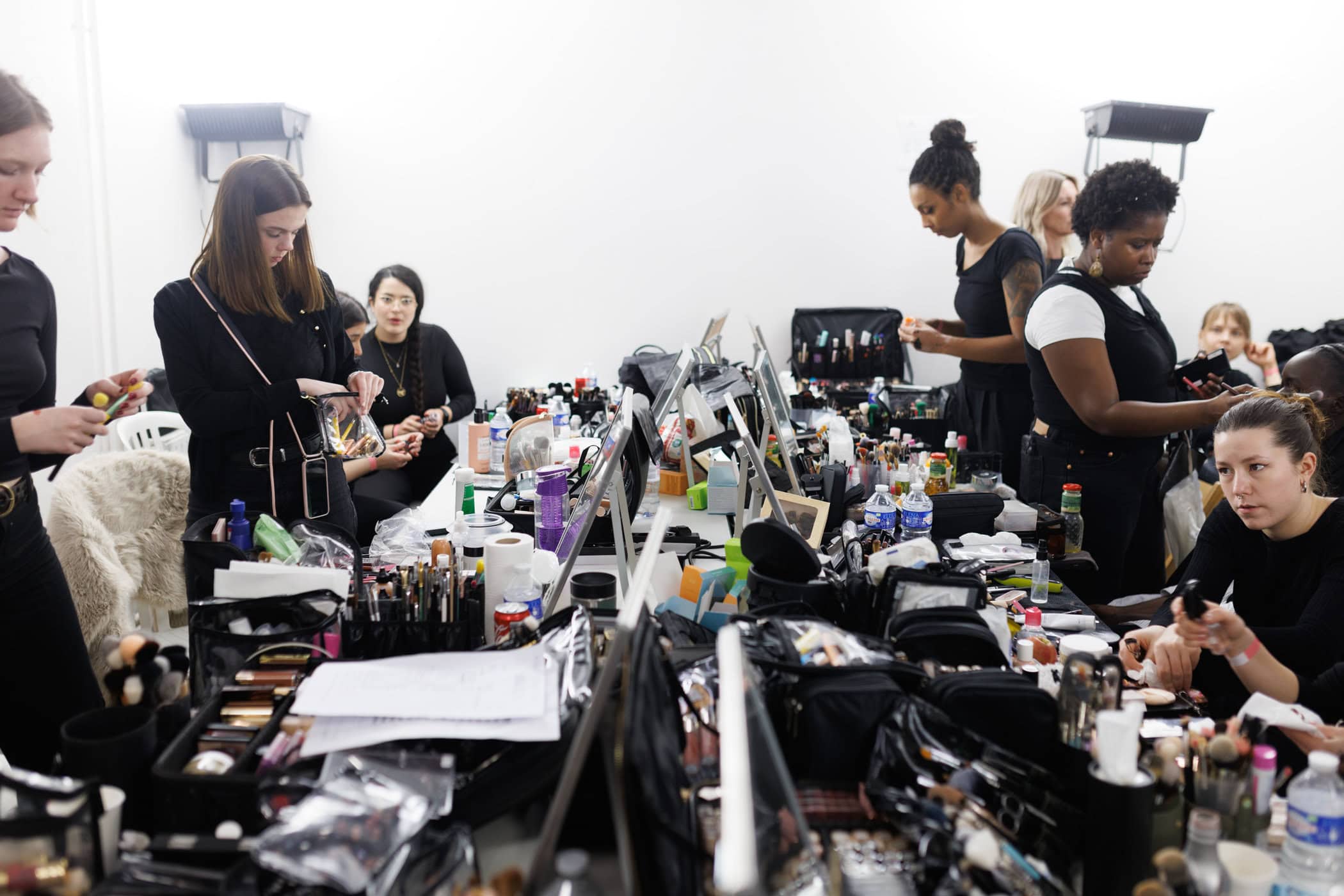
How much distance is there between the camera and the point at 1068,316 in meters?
2.44

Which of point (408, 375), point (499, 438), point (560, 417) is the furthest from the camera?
point (408, 375)

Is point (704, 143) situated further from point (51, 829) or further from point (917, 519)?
point (51, 829)

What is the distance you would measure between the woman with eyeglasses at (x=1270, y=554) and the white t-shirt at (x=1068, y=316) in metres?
0.54

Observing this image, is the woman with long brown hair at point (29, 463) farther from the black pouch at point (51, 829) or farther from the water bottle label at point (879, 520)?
the water bottle label at point (879, 520)

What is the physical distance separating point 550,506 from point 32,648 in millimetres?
1060

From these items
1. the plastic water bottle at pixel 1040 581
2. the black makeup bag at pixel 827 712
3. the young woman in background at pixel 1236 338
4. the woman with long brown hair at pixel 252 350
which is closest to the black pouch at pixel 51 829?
the black makeup bag at pixel 827 712

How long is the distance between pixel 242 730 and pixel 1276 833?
124 cm

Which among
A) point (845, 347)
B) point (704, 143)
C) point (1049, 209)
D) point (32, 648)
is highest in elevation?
point (704, 143)

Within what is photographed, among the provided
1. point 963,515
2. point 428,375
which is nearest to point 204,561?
point 963,515

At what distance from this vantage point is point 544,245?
214 inches

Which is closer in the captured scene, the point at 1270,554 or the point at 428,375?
the point at 1270,554

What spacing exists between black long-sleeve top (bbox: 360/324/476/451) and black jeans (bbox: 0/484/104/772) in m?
2.18

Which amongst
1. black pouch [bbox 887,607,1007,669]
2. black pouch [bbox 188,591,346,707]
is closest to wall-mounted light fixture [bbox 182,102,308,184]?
black pouch [bbox 188,591,346,707]

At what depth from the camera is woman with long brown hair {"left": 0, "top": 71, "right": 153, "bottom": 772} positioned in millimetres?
1670
